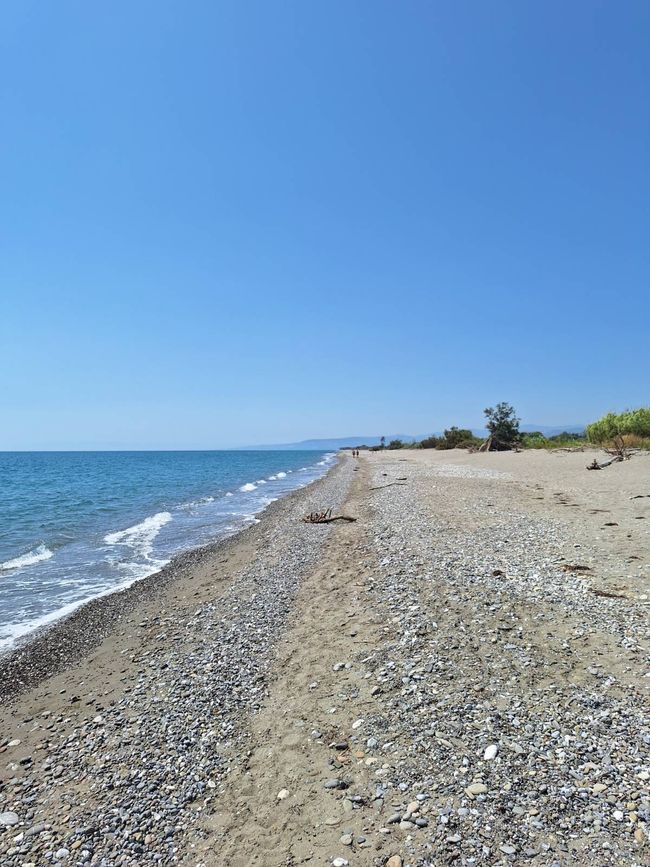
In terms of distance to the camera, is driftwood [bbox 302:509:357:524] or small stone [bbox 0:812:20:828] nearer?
small stone [bbox 0:812:20:828]

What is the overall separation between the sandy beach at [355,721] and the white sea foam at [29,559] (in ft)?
25.1

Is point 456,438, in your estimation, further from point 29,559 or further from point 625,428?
point 29,559

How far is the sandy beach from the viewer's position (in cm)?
425

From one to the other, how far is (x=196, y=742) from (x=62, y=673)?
15.6 ft

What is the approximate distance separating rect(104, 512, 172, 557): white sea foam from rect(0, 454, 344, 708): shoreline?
450 centimetres

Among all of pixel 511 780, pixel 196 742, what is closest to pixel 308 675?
pixel 196 742

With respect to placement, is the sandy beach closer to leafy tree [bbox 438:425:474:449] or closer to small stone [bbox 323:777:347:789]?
small stone [bbox 323:777:347:789]

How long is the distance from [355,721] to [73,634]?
8.18m

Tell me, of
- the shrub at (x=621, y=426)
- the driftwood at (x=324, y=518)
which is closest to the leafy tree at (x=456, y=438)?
the shrub at (x=621, y=426)

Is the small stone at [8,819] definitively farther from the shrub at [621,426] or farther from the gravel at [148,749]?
the shrub at [621,426]

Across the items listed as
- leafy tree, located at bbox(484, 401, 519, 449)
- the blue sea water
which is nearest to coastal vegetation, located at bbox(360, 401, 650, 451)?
leafy tree, located at bbox(484, 401, 519, 449)

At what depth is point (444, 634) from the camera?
764cm

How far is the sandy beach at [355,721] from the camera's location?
425 cm

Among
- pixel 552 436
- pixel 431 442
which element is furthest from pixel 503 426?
pixel 431 442
